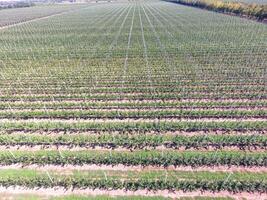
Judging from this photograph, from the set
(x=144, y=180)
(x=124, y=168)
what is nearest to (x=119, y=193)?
(x=144, y=180)

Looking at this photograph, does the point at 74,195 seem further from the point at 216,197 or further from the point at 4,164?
the point at 216,197

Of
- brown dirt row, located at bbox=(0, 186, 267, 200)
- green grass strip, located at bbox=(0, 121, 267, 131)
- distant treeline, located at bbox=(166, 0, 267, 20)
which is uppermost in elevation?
distant treeline, located at bbox=(166, 0, 267, 20)

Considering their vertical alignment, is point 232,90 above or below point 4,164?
above

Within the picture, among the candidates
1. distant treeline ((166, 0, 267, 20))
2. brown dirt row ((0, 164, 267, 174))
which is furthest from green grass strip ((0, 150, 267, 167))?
distant treeline ((166, 0, 267, 20))

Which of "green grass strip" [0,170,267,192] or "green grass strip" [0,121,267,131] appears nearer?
"green grass strip" [0,170,267,192]

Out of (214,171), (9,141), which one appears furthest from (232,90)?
A: (9,141)

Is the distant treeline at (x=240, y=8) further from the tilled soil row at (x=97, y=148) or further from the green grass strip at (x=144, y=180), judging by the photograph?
the green grass strip at (x=144, y=180)

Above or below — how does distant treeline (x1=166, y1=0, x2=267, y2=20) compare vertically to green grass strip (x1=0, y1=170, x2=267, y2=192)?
above

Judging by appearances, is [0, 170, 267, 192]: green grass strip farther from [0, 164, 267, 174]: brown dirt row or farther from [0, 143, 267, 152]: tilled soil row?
[0, 143, 267, 152]: tilled soil row

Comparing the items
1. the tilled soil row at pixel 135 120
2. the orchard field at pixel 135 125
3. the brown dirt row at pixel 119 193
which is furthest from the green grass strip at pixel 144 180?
the tilled soil row at pixel 135 120
